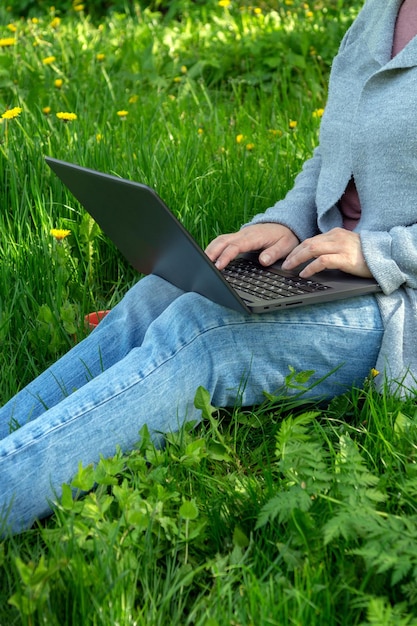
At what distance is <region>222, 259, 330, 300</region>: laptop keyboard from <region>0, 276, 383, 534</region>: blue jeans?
40mm

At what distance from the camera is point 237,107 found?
4.08m

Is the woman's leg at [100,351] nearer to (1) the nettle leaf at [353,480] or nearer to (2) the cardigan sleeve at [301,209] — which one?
(2) the cardigan sleeve at [301,209]

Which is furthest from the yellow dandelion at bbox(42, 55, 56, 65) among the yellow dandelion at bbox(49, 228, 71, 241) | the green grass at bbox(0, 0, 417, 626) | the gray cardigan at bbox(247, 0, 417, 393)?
the gray cardigan at bbox(247, 0, 417, 393)

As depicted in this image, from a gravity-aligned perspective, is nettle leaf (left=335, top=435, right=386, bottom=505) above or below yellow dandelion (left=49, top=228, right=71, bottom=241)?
below

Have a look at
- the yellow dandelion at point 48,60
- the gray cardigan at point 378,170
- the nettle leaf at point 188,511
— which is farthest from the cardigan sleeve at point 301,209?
the yellow dandelion at point 48,60

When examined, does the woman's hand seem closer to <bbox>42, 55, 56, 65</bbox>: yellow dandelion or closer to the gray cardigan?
the gray cardigan

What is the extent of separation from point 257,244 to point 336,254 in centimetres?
31

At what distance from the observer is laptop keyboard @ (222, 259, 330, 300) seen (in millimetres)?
1856

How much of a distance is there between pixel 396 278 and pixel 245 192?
1.05 metres

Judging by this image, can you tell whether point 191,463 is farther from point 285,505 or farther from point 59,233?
point 59,233

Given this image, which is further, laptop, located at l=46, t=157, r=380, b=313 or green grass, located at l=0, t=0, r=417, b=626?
laptop, located at l=46, t=157, r=380, b=313

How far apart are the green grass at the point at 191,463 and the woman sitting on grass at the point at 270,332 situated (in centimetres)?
6

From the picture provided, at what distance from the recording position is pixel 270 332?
185cm

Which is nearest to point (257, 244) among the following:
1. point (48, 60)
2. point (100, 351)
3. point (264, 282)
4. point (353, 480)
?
point (264, 282)
